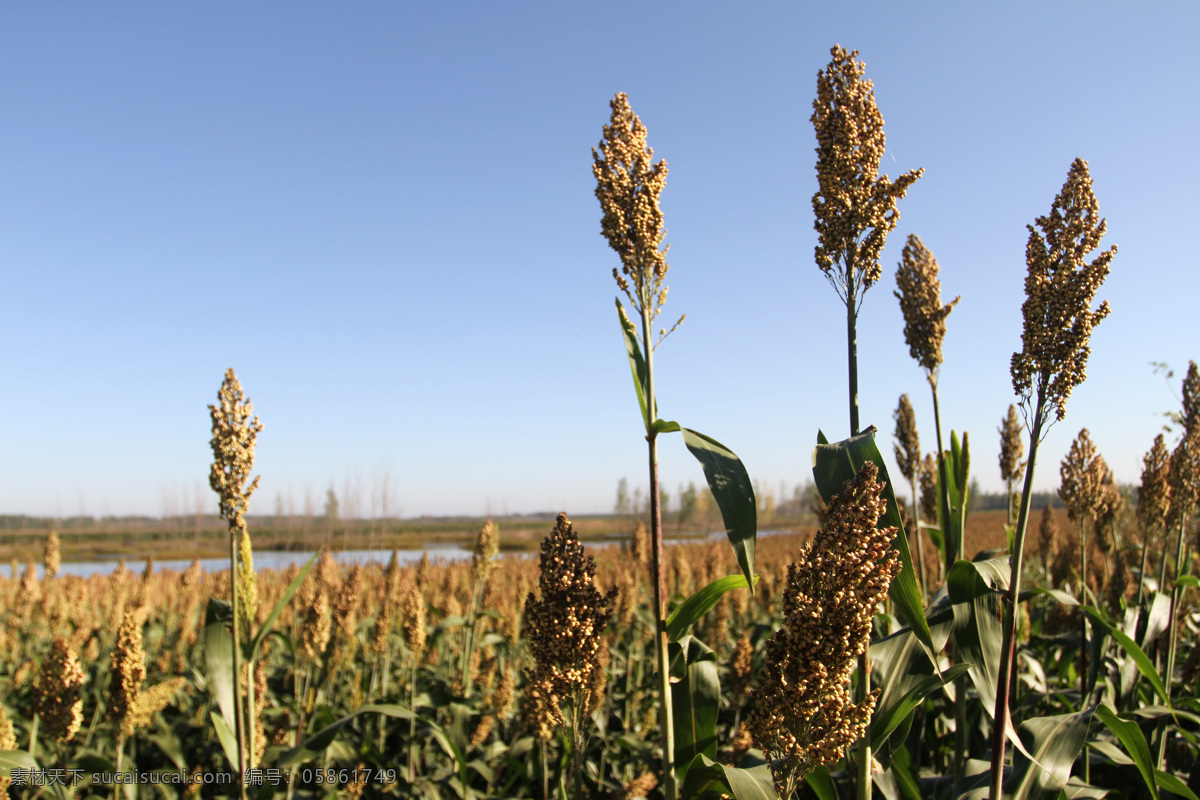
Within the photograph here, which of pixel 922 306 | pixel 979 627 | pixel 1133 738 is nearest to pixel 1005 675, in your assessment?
pixel 979 627

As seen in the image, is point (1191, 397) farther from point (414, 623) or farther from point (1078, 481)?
point (414, 623)

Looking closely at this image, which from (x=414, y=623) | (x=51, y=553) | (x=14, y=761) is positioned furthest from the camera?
(x=51, y=553)

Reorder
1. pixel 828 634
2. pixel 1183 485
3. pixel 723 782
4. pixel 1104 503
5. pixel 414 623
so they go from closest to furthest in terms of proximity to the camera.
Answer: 1. pixel 828 634
2. pixel 723 782
3. pixel 1183 485
4. pixel 1104 503
5. pixel 414 623

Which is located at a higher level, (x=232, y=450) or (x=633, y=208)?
(x=633, y=208)

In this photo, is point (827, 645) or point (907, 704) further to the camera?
point (907, 704)

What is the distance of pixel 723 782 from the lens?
1.95 m

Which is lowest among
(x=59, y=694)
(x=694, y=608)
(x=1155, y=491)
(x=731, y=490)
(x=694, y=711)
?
(x=59, y=694)

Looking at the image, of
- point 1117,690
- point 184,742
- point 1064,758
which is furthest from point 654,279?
point 184,742

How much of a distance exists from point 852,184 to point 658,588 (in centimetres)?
149

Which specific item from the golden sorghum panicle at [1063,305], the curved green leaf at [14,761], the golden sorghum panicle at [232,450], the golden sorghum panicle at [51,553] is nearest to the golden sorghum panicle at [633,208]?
the golden sorghum panicle at [1063,305]

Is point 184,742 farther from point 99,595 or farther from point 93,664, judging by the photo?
point 99,595

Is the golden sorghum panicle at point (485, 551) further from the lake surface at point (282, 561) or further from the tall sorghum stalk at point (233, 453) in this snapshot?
the tall sorghum stalk at point (233, 453)

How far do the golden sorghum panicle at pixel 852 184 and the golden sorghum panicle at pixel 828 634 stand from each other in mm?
938

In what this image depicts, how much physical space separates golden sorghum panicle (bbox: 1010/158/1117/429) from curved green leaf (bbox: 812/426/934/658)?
0.74 m
